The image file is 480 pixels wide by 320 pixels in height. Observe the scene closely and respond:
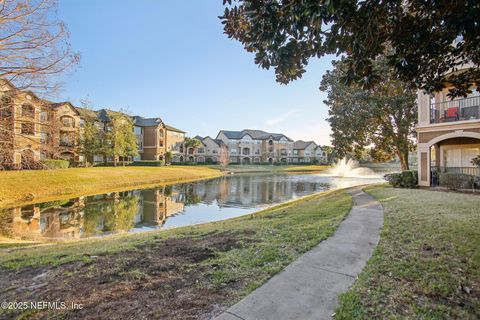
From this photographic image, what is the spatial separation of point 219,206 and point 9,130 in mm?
11216

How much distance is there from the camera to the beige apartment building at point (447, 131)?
13820 mm

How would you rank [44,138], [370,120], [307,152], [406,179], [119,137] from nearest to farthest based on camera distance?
[44,138] → [406,179] → [370,120] → [119,137] → [307,152]

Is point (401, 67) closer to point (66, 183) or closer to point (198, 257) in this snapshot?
point (198, 257)

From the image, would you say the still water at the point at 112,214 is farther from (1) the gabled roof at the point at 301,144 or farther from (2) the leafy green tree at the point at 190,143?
(1) the gabled roof at the point at 301,144

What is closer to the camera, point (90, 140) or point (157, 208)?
point (157, 208)

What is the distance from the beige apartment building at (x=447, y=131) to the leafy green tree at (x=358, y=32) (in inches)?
450

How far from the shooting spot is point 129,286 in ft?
12.3

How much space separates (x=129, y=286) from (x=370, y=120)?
2011 centimetres

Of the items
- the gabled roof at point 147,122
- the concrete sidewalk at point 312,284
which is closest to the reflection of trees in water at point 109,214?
the concrete sidewalk at point 312,284

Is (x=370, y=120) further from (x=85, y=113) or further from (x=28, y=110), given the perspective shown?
(x=85, y=113)

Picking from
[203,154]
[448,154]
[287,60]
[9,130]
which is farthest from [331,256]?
[203,154]

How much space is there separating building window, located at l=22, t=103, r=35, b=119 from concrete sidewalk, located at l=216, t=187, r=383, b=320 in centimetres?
1104

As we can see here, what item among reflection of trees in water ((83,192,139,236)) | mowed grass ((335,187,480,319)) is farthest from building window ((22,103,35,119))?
mowed grass ((335,187,480,319))

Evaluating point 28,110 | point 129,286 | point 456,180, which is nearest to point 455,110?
point 456,180
